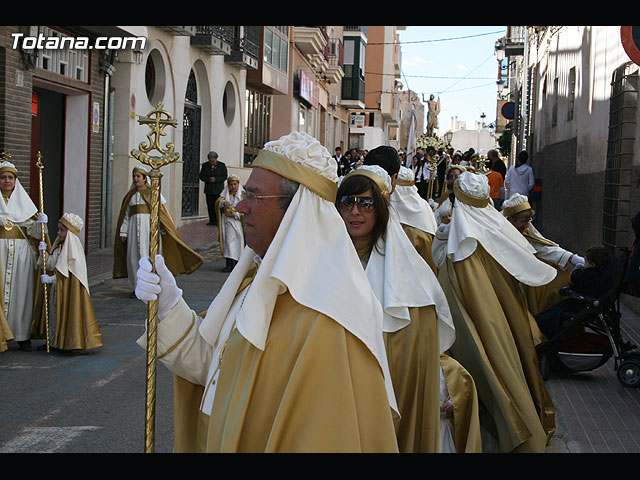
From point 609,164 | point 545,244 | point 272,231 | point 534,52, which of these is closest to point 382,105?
point 534,52

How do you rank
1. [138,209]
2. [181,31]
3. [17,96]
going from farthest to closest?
[181,31] → [17,96] → [138,209]

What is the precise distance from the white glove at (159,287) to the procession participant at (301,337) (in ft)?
1.09

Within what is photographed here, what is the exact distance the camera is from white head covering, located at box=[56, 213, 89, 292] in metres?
8.48

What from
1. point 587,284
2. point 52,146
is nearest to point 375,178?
point 587,284

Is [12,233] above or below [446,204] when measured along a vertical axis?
below

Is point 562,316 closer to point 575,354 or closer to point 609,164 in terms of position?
point 575,354

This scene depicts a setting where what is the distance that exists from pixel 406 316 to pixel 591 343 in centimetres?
396

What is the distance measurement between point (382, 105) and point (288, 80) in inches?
1577

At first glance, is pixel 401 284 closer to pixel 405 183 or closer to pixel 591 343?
pixel 591 343

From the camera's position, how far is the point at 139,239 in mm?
12078

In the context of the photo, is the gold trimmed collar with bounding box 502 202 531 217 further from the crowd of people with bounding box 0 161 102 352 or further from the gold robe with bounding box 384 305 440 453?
the crowd of people with bounding box 0 161 102 352

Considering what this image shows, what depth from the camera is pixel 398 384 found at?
13.5ft

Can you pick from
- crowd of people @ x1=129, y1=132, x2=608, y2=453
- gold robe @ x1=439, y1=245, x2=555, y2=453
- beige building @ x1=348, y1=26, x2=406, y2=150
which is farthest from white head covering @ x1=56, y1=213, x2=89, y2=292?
beige building @ x1=348, y1=26, x2=406, y2=150
